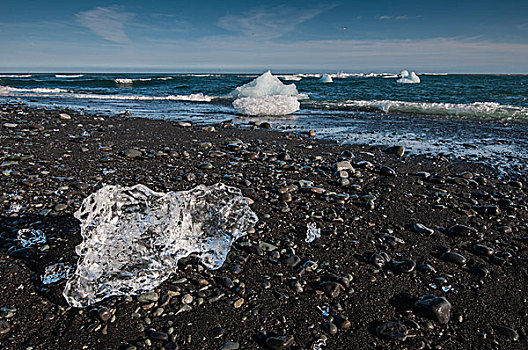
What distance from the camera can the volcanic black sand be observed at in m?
1.72

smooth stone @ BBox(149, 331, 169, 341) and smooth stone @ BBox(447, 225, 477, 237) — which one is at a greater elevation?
smooth stone @ BBox(447, 225, 477, 237)

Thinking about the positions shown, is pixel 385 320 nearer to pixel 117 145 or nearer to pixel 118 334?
pixel 118 334

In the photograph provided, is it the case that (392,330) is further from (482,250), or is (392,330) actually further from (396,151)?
(396,151)

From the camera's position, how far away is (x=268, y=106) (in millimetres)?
10039

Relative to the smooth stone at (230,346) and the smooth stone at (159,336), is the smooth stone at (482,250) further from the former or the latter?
the smooth stone at (159,336)

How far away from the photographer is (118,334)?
1679 mm

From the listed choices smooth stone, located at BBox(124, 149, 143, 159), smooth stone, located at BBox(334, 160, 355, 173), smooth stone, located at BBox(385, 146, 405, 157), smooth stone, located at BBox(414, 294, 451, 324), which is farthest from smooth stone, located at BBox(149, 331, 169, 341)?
→ smooth stone, located at BBox(385, 146, 405, 157)

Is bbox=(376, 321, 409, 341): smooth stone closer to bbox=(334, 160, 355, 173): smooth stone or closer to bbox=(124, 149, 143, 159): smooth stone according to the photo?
bbox=(334, 160, 355, 173): smooth stone

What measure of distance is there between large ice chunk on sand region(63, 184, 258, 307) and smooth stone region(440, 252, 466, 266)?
1558 mm

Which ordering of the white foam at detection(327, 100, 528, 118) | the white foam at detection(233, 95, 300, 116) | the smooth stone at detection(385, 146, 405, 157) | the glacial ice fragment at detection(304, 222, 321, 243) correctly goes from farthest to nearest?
the white foam at detection(327, 100, 528, 118) < the white foam at detection(233, 95, 300, 116) < the smooth stone at detection(385, 146, 405, 157) < the glacial ice fragment at detection(304, 222, 321, 243)

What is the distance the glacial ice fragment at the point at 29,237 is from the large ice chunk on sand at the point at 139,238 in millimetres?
441

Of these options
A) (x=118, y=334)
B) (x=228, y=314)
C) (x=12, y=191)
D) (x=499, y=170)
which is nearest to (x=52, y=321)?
(x=118, y=334)

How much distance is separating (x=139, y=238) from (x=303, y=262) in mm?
1170

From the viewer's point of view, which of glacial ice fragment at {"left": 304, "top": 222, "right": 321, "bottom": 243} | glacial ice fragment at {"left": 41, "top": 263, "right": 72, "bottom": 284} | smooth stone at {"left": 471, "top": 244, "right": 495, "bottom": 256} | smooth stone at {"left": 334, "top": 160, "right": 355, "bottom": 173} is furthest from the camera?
smooth stone at {"left": 334, "top": 160, "right": 355, "bottom": 173}
